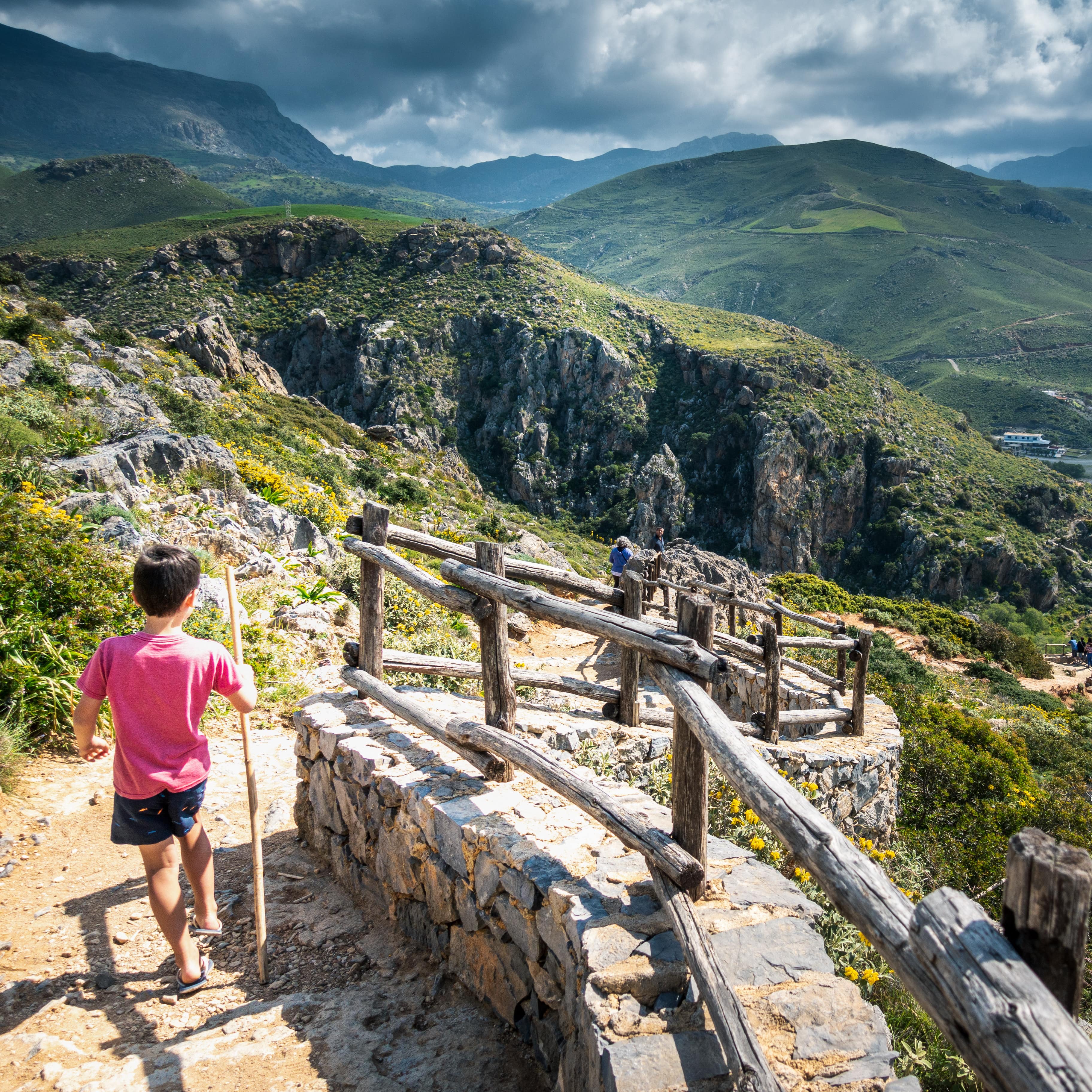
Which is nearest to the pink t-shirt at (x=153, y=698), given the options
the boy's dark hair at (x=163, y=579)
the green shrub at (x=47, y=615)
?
the boy's dark hair at (x=163, y=579)

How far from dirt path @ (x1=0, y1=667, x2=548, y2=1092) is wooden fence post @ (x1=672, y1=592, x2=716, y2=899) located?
122 cm

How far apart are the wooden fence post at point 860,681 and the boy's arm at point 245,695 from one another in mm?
7620

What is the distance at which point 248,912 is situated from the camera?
13.6 feet

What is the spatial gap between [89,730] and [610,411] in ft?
164

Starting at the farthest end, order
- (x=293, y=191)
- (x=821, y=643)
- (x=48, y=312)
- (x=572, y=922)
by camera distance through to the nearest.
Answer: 1. (x=293, y=191)
2. (x=48, y=312)
3. (x=821, y=643)
4. (x=572, y=922)

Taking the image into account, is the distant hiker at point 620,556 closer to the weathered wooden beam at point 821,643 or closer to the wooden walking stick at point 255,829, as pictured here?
the weathered wooden beam at point 821,643

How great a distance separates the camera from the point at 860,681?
8773 mm

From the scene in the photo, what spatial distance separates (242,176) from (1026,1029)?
22362 centimetres

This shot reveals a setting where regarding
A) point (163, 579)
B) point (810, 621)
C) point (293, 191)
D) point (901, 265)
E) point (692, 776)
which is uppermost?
point (293, 191)

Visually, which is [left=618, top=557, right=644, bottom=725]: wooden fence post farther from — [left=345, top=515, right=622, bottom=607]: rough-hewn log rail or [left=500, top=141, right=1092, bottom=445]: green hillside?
[left=500, top=141, right=1092, bottom=445]: green hillside

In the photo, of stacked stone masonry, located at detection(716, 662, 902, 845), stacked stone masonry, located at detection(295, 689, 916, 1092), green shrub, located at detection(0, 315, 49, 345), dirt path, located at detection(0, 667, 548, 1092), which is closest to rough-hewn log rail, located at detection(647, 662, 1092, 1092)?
stacked stone masonry, located at detection(295, 689, 916, 1092)

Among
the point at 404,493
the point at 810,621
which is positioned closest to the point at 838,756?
the point at 810,621

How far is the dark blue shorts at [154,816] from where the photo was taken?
120 inches

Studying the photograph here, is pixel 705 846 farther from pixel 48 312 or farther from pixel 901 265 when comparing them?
pixel 901 265
